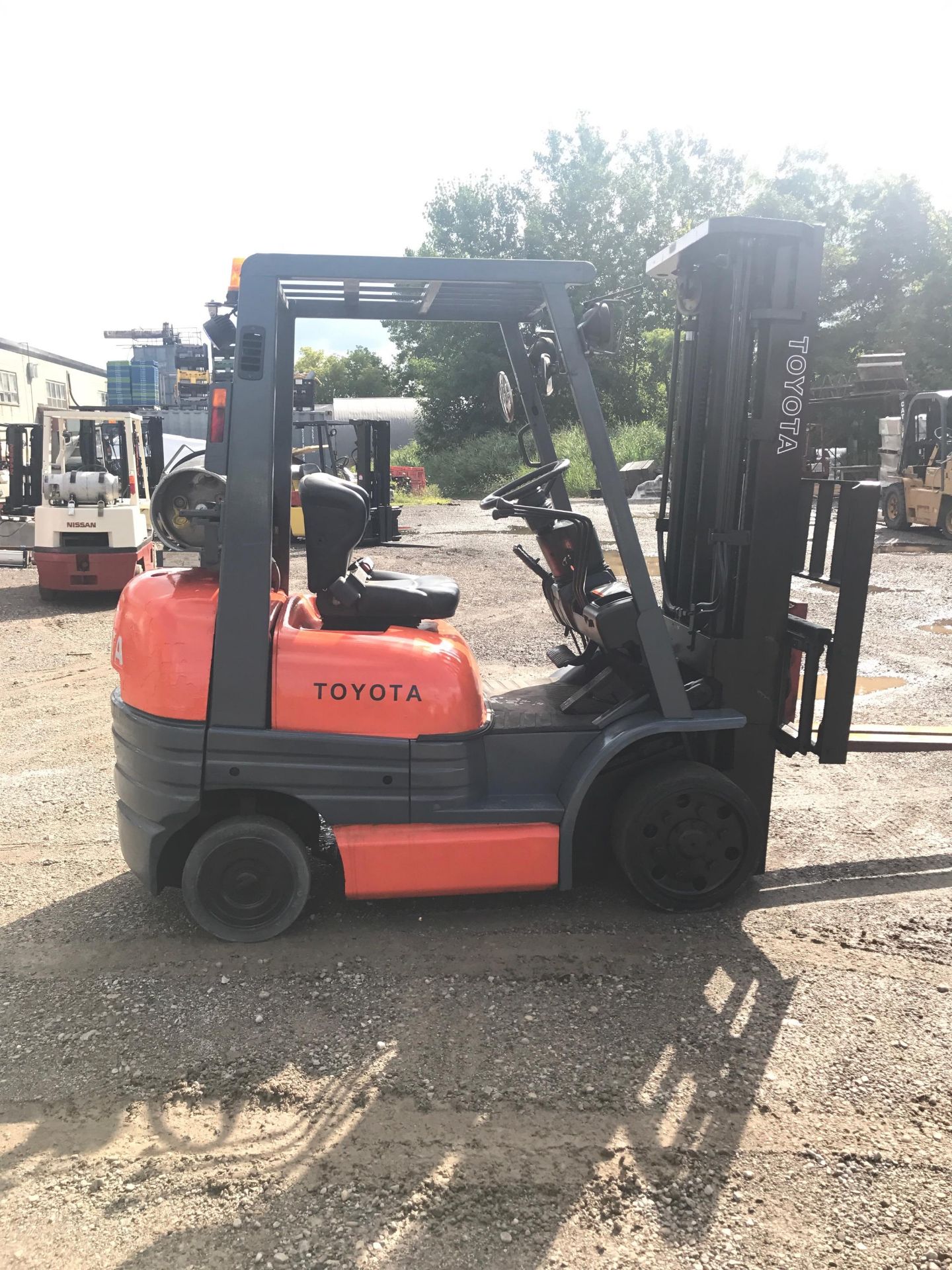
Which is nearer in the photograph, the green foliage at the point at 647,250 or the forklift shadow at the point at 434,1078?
the forklift shadow at the point at 434,1078

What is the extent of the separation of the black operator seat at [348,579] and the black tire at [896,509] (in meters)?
16.8

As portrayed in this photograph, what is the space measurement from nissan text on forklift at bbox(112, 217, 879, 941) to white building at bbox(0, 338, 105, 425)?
35.3 metres

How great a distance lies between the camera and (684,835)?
3.82m

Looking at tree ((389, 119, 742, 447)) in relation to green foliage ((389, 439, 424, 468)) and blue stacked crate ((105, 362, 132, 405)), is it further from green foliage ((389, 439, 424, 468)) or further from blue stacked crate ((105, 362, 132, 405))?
blue stacked crate ((105, 362, 132, 405))

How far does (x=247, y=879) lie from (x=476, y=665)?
1214mm

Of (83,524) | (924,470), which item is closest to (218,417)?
(83,524)

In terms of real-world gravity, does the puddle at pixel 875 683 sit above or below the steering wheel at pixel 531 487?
below

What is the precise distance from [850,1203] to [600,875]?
1.88 meters

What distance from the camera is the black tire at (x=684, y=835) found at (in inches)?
149

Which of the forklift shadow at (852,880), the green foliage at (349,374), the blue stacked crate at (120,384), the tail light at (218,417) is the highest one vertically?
the green foliage at (349,374)

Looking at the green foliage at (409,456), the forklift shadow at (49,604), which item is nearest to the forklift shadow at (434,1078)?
the forklift shadow at (49,604)

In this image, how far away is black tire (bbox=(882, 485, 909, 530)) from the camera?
1852 cm

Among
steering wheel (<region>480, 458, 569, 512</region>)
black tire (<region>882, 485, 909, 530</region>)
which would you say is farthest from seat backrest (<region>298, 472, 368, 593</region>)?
black tire (<region>882, 485, 909, 530</region>)

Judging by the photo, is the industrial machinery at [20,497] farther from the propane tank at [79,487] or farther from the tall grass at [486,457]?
the tall grass at [486,457]
